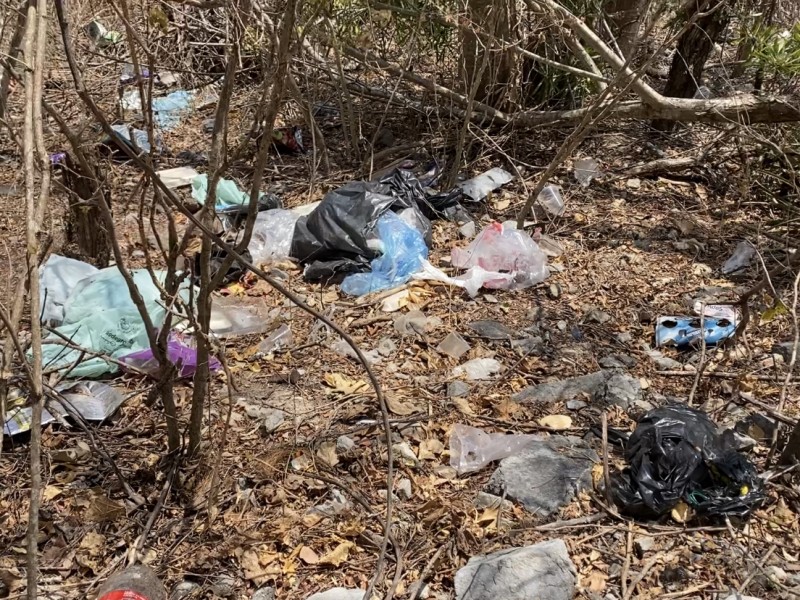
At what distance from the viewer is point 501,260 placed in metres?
3.84

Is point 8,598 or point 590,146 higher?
point 590,146

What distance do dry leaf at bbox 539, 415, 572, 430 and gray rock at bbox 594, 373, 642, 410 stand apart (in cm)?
18

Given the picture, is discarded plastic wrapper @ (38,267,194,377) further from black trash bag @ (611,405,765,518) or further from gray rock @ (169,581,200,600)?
black trash bag @ (611,405,765,518)

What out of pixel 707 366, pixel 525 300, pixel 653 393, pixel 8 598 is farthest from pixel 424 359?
pixel 8 598

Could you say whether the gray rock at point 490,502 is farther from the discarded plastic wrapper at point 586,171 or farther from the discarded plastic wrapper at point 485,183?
the discarded plastic wrapper at point 586,171

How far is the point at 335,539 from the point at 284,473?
1.13 feet

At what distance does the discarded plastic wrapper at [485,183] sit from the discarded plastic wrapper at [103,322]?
6.71ft

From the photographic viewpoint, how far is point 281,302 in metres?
3.73

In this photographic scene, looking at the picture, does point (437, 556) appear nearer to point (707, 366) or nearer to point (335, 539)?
point (335, 539)

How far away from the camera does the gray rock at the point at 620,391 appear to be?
110 inches

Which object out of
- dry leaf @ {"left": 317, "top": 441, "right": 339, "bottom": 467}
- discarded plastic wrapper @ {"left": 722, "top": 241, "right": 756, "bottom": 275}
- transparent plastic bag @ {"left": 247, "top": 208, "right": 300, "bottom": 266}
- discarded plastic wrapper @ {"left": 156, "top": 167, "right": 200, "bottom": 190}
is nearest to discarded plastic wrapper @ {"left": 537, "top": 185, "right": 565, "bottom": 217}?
discarded plastic wrapper @ {"left": 722, "top": 241, "right": 756, "bottom": 275}

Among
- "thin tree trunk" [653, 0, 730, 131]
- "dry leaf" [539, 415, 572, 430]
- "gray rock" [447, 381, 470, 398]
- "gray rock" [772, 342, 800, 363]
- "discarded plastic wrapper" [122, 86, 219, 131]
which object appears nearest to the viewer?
"dry leaf" [539, 415, 572, 430]

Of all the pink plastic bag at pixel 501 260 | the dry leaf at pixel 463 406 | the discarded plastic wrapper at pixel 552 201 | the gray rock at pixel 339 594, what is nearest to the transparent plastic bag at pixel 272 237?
the pink plastic bag at pixel 501 260

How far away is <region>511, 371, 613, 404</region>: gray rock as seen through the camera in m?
2.88
